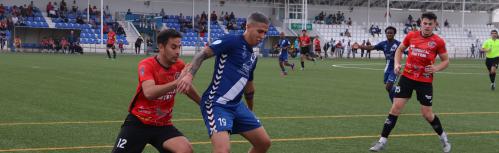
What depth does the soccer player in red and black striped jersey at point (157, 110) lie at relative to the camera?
20.0ft

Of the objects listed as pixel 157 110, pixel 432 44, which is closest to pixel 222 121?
pixel 157 110

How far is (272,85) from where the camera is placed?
21.4 metres

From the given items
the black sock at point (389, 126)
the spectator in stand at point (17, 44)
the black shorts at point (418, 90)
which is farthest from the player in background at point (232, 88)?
the spectator in stand at point (17, 44)

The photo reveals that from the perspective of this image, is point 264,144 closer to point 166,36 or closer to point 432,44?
point 166,36

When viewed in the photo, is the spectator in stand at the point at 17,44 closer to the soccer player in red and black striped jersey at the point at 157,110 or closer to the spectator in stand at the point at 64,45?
the spectator in stand at the point at 64,45

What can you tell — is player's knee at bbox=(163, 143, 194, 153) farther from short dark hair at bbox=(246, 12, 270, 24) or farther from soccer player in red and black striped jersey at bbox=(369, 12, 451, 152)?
soccer player in red and black striped jersey at bbox=(369, 12, 451, 152)

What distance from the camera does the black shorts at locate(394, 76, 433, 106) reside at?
31.4 ft

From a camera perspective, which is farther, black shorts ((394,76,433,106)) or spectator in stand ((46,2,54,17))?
spectator in stand ((46,2,54,17))

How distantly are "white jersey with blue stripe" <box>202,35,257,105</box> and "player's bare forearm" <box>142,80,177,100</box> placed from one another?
2.65 feet

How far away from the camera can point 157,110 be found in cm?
624

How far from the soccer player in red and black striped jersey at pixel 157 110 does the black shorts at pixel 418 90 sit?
4.29 meters

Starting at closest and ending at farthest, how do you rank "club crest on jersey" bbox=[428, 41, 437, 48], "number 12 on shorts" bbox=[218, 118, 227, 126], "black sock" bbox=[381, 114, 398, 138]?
"number 12 on shorts" bbox=[218, 118, 227, 126] → "black sock" bbox=[381, 114, 398, 138] → "club crest on jersey" bbox=[428, 41, 437, 48]

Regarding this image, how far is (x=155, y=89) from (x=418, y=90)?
495cm

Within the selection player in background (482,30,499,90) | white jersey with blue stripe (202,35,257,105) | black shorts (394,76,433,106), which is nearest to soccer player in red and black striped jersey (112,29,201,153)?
white jersey with blue stripe (202,35,257,105)
